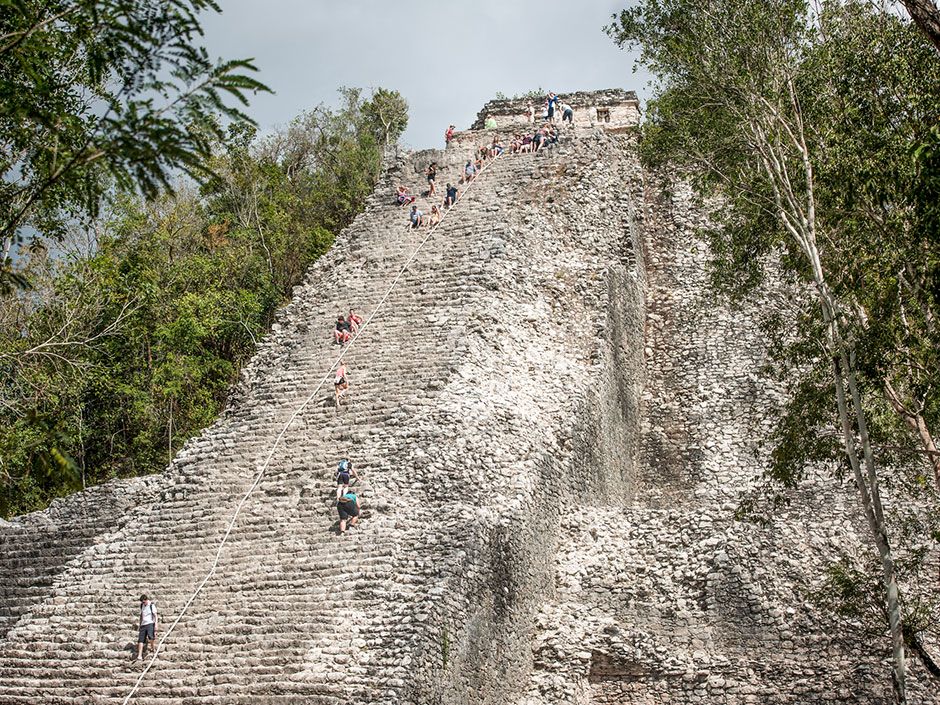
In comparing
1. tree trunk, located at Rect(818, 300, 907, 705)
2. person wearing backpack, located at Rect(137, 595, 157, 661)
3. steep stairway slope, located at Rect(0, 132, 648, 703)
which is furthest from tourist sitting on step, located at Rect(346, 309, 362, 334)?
tree trunk, located at Rect(818, 300, 907, 705)

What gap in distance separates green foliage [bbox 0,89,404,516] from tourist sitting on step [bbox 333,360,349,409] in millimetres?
4899

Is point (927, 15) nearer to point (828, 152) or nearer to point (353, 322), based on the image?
point (828, 152)

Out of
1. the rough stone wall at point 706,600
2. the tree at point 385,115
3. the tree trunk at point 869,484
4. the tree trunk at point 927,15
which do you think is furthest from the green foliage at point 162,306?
the tree trunk at point 927,15

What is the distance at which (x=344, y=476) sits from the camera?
13.8 meters

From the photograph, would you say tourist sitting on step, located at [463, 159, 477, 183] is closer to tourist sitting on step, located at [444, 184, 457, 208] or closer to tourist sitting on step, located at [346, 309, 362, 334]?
tourist sitting on step, located at [444, 184, 457, 208]

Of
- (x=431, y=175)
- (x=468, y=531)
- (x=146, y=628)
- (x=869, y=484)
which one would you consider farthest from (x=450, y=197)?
(x=869, y=484)

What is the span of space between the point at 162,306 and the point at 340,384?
30.3 feet

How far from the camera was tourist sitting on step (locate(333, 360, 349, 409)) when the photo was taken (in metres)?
15.9

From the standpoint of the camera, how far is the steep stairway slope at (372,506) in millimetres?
11781

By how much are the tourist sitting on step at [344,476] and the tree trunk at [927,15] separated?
896 centimetres

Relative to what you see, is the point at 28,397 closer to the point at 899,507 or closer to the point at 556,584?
the point at 556,584

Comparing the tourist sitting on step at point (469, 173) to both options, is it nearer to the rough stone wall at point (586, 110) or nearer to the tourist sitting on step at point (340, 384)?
the rough stone wall at point (586, 110)

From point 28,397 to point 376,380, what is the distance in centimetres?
565

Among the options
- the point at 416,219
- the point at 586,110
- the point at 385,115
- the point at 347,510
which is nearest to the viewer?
the point at 347,510
